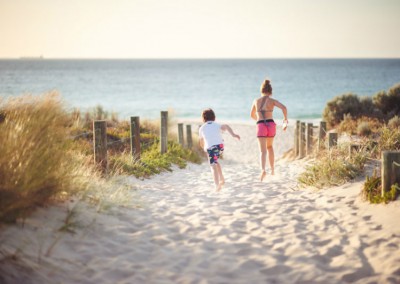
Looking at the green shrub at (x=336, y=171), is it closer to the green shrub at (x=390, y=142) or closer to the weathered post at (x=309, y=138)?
the green shrub at (x=390, y=142)

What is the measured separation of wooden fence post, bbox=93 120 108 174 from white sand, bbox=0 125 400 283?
148 cm

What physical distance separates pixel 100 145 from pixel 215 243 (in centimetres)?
396

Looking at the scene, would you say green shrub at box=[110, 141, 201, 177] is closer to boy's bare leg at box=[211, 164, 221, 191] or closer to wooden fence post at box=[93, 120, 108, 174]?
wooden fence post at box=[93, 120, 108, 174]

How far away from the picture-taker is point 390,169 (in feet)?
18.6

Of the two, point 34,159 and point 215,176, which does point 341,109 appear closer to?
point 215,176

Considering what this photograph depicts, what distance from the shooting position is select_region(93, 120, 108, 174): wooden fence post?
7.77 meters

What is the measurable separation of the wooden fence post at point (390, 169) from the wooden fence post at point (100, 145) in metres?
5.16

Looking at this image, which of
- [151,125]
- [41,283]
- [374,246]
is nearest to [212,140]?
[374,246]

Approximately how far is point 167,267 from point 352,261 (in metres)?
2.07

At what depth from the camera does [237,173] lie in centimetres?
1059

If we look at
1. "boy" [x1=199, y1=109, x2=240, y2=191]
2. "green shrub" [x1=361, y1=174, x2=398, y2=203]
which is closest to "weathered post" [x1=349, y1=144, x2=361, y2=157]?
"green shrub" [x1=361, y1=174, x2=398, y2=203]

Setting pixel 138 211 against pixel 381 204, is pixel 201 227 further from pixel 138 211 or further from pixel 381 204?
pixel 381 204

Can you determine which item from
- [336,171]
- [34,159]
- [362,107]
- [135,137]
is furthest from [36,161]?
[362,107]

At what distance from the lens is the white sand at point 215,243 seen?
13.2 feet
